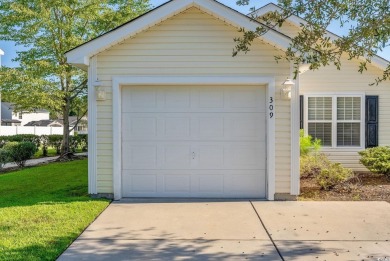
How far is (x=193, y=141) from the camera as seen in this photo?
7.74m

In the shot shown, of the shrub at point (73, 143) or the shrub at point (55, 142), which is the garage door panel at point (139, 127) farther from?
the shrub at point (55, 142)

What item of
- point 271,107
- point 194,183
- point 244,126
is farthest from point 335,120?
point 194,183

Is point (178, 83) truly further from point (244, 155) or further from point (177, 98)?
point (244, 155)

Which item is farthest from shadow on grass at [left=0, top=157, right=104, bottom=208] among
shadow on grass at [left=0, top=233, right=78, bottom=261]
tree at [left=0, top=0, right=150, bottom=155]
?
tree at [left=0, top=0, right=150, bottom=155]

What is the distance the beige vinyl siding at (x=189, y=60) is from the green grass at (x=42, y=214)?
1.22m

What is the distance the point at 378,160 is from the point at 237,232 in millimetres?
6438

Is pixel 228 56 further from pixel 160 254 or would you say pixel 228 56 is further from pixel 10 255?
pixel 10 255

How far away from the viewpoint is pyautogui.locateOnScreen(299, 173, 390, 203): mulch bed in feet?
25.7

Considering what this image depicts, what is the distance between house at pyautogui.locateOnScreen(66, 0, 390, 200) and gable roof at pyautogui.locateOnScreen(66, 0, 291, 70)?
0.09 feet

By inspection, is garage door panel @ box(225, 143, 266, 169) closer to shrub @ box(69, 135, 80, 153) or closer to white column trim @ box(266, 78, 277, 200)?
white column trim @ box(266, 78, 277, 200)

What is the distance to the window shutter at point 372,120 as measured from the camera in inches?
444

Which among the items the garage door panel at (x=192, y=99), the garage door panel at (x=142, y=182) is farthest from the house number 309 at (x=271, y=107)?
the garage door panel at (x=142, y=182)

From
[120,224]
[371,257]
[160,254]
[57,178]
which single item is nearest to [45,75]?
[57,178]

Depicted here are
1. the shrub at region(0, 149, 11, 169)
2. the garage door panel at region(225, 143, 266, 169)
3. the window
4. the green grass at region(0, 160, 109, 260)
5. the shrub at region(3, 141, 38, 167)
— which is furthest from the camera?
the shrub at region(3, 141, 38, 167)
